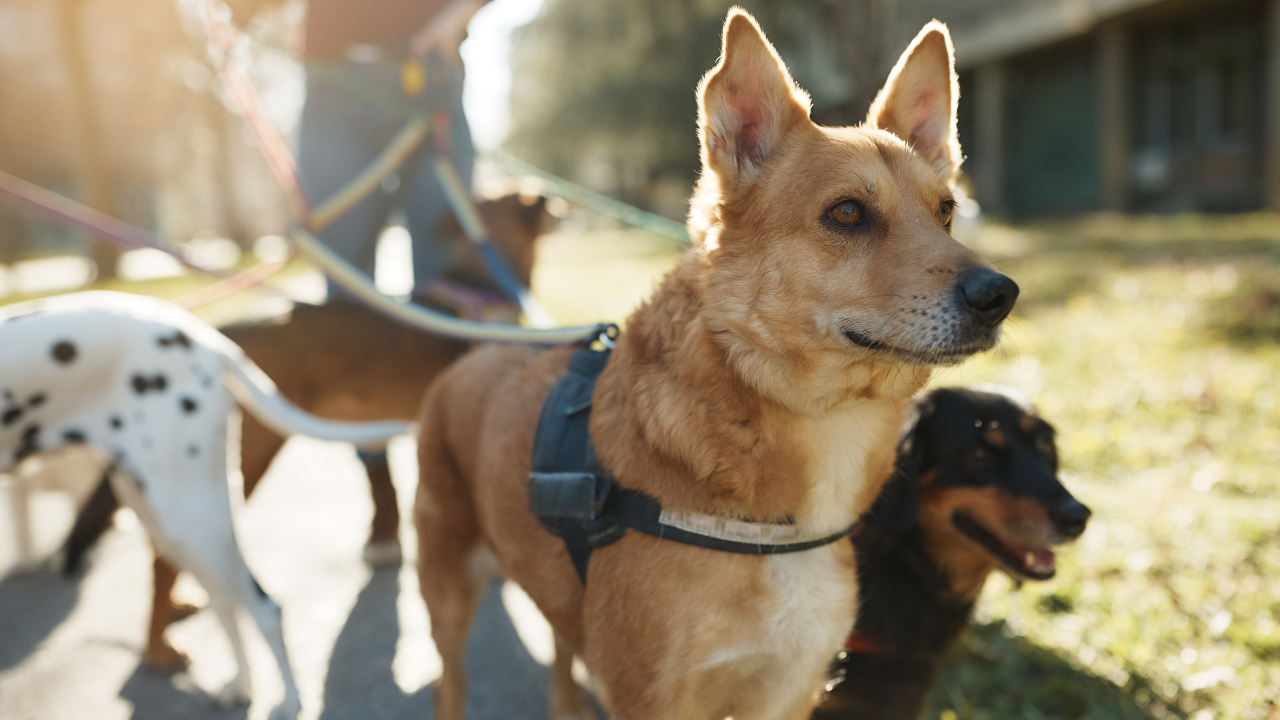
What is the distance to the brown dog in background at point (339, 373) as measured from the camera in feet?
11.9

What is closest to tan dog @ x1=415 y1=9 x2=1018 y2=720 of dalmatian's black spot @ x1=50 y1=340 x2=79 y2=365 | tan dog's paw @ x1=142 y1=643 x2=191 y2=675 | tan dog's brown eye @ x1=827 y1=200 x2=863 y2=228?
tan dog's brown eye @ x1=827 y1=200 x2=863 y2=228

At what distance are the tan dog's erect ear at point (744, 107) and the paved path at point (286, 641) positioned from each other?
2.20 meters

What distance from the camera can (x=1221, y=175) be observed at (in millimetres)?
16875

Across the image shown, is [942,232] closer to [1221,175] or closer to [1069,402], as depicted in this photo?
[1069,402]

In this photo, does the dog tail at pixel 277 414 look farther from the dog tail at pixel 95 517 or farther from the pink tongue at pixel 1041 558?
the pink tongue at pixel 1041 558

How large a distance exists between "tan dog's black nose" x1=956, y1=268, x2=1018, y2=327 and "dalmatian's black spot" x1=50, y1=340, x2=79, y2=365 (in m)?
2.61

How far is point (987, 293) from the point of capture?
1.77 metres

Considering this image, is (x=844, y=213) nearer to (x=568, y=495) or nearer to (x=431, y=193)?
(x=568, y=495)

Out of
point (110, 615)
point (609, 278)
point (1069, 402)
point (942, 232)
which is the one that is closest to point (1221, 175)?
point (609, 278)

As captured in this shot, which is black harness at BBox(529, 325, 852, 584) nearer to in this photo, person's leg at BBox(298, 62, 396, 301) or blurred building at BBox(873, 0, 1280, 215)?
person's leg at BBox(298, 62, 396, 301)

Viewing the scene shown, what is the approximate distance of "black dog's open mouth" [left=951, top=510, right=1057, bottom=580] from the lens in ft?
8.53

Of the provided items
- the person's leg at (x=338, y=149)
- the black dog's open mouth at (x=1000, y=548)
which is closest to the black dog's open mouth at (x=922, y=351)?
the black dog's open mouth at (x=1000, y=548)

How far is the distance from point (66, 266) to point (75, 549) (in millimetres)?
24909

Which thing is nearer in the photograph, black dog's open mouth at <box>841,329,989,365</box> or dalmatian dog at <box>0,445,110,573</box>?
black dog's open mouth at <box>841,329,989,365</box>
